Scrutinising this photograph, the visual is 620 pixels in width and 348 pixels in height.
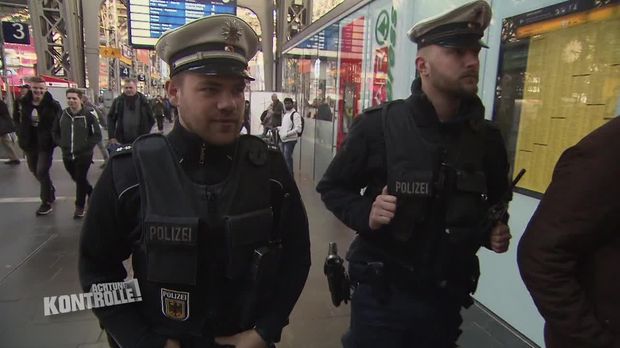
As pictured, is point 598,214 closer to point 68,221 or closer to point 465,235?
point 465,235

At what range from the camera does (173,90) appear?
130 cm

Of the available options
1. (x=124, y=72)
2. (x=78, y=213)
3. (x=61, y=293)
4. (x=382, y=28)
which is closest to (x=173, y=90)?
(x=61, y=293)

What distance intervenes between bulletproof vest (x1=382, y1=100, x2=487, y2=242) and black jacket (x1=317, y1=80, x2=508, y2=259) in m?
0.05

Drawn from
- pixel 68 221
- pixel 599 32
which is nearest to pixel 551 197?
pixel 599 32

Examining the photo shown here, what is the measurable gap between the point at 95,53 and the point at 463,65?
65.9 feet

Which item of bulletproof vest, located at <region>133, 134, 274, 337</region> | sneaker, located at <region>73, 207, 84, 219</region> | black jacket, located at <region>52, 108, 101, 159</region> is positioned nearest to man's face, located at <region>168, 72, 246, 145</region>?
bulletproof vest, located at <region>133, 134, 274, 337</region>

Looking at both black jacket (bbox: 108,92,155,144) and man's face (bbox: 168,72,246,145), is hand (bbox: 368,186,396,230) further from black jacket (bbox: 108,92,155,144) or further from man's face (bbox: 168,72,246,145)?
black jacket (bbox: 108,92,155,144)

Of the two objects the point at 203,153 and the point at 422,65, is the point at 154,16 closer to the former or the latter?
the point at 422,65

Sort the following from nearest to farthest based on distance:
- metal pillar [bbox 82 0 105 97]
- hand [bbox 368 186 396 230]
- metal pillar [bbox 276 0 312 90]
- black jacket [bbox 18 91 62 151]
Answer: hand [bbox 368 186 396 230], black jacket [bbox 18 91 62 151], metal pillar [bbox 276 0 312 90], metal pillar [bbox 82 0 105 97]

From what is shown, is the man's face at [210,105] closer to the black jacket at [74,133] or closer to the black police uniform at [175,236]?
the black police uniform at [175,236]

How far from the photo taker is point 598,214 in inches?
41.0

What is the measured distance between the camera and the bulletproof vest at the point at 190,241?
3.82 feet

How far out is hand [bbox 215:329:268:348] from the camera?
49.7 inches

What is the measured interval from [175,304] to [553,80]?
8.69 ft
